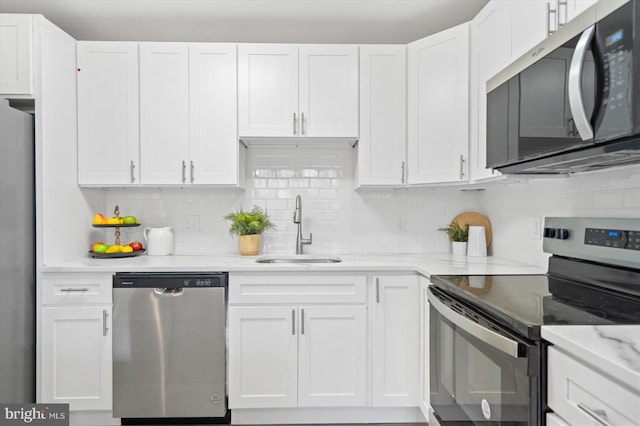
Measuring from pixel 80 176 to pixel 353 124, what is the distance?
1765 mm

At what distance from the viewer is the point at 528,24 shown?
172 centimetres

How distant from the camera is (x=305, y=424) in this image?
2322 millimetres

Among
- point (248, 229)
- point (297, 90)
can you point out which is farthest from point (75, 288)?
point (297, 90)

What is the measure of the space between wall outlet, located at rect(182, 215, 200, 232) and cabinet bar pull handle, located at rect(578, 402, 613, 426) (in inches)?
98.1

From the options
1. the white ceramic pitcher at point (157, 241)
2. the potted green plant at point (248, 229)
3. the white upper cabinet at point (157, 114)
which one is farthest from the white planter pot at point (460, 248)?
the white ceramic pitcher at point (157, 241)

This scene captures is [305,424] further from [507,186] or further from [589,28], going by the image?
[589,28]

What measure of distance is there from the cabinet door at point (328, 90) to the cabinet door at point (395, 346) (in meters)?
1.02

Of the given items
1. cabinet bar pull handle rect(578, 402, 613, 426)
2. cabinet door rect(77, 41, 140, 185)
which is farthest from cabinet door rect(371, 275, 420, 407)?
cabinet door rect(77, 41, 140, 185)

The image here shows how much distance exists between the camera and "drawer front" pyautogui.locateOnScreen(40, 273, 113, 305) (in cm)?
224

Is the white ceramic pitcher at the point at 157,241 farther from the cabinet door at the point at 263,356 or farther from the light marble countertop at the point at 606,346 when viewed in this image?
the light marble countertop at the point at 606,346

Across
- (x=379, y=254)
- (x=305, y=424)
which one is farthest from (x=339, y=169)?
(x=305, y=424)

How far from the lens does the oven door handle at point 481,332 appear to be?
3.63ft

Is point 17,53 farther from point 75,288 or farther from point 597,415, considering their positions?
point 597,415

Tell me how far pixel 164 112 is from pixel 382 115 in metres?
1.39
